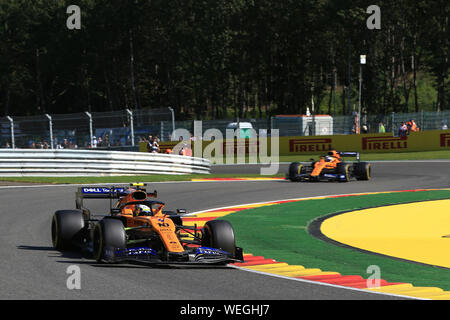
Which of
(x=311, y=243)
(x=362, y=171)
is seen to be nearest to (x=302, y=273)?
(x=311, y=243)


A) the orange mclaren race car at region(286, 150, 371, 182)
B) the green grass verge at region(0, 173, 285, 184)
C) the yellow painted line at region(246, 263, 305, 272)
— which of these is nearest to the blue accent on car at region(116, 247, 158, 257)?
the yellow painted line at region(246, 263, 305, 272)

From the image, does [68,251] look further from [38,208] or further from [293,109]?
[293,109]


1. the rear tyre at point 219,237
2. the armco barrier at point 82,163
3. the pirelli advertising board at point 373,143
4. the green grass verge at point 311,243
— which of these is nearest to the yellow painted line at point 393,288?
the green grass verge at point 311,243

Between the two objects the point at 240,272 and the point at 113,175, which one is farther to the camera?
the point at 113,175

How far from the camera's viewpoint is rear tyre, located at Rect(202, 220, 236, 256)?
31.6ft

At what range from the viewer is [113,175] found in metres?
25.3

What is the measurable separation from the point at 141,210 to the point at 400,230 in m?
4.96

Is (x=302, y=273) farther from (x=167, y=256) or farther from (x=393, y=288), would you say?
(x=167, y=256)

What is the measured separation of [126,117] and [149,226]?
27.8 meters

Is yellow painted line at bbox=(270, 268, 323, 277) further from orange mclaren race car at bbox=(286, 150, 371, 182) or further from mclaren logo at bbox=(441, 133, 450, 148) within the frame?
mclaren logo at bbox=(441, 133, 450, 148)

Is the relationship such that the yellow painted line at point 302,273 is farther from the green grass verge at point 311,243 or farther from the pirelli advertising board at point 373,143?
the pirelli advertising board at point 373,143

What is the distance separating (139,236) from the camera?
32.6ft
